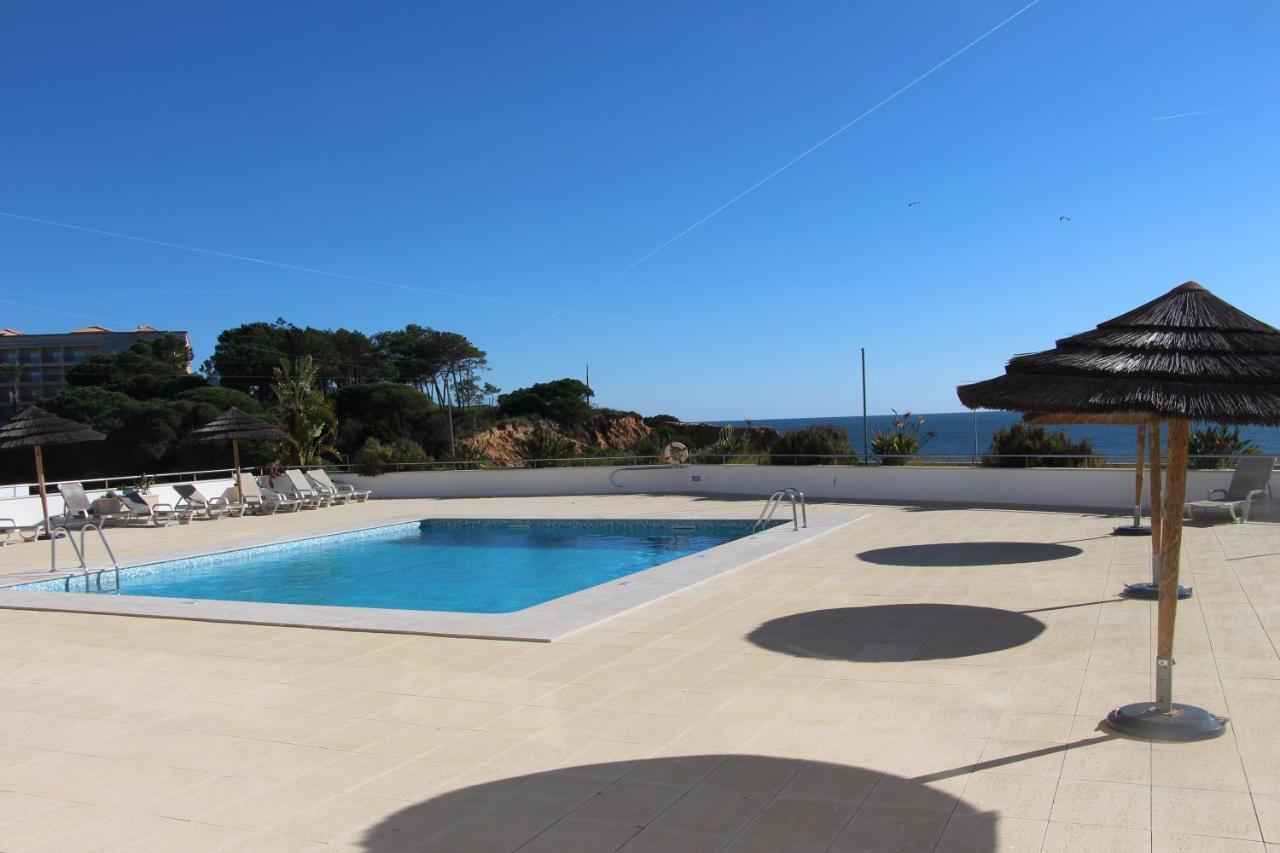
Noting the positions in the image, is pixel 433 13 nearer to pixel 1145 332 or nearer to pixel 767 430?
pixel 1145 332

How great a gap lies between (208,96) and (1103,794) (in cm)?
1865

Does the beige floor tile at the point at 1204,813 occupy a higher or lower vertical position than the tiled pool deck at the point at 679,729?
higher

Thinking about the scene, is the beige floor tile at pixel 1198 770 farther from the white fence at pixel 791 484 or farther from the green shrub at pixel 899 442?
the green shrub at pixel 899 442

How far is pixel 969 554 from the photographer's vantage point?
9.51 m

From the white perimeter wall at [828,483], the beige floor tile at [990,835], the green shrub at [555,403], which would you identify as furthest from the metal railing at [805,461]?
the green shrub at [555,403]

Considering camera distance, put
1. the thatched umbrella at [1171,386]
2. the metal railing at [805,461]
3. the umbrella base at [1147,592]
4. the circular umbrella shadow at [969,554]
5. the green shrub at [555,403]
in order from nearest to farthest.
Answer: the thatched umbrella at [1171,386] < the umbrella base at [1147,592] < the circular umbrella shadow at [969,554] < the metal railing at [805,461] < the green shrub at [555,403]

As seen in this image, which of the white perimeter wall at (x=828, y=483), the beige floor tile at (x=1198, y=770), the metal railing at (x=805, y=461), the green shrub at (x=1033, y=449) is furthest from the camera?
the green shrub at (x=1033, y=449)

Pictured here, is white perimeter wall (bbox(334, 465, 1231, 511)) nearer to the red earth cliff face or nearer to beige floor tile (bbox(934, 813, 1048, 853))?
the red earth cliff face

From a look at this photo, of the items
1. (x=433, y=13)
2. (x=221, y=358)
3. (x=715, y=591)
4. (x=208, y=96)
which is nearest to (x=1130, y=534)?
(x=715, y=591)

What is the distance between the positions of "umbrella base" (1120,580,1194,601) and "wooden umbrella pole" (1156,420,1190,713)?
10.5 feet

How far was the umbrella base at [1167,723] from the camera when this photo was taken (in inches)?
155

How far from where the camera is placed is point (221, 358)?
42969 millimetres

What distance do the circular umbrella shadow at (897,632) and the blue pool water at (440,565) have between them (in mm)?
4123

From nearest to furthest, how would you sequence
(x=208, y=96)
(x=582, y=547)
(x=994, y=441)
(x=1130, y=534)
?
(x=1130, y=534) < (x=582, y=547) < (x=994, y=441) < (x=208, y=96)
